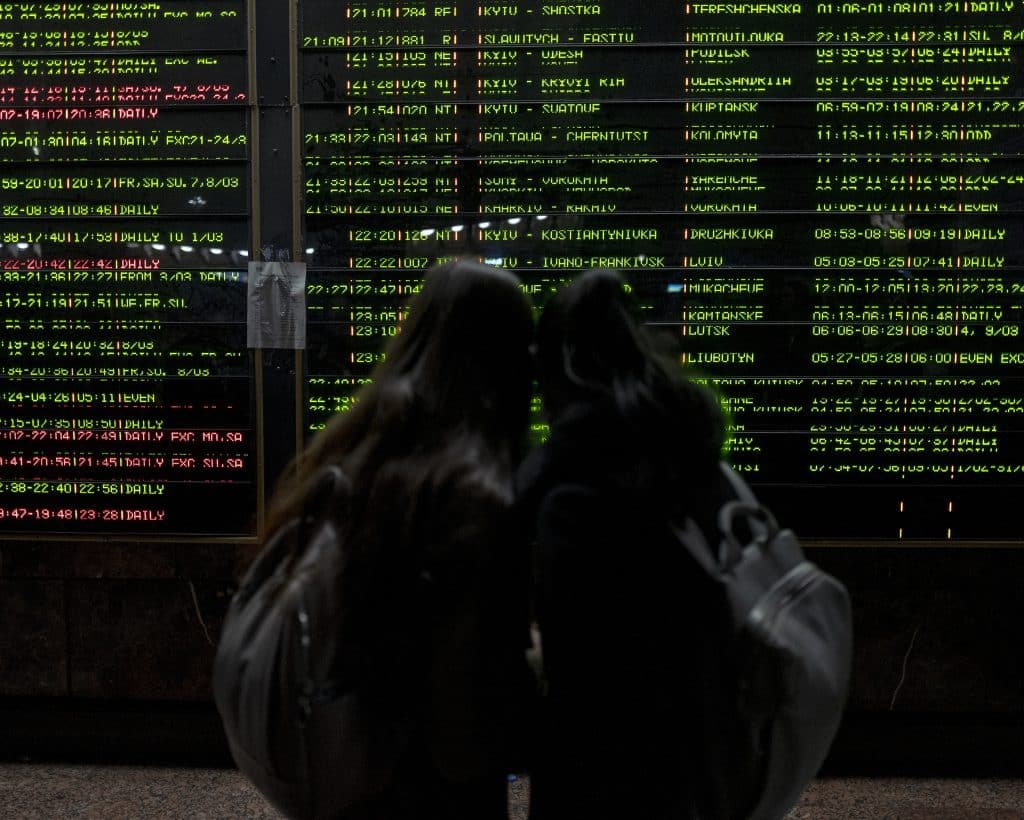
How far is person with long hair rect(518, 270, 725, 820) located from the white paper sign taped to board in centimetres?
226

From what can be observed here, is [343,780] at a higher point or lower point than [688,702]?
lower

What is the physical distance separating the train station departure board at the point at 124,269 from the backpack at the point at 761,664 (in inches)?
106

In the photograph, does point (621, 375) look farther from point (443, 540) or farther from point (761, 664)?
point (761, 664)

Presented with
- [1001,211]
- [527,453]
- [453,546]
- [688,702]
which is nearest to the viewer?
[453,546]

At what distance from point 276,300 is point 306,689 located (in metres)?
2.48

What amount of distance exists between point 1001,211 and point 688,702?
3021mm

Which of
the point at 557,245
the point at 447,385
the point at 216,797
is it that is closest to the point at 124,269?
the point at 557,245

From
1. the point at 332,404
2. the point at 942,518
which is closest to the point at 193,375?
the point at 332,404

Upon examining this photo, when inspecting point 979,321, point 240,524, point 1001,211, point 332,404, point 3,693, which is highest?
point 1001,211

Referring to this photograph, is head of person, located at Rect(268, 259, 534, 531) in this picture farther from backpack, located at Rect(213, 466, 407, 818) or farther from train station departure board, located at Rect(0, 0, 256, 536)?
train station departure board, located at Rect(0, 0, 256, 536)

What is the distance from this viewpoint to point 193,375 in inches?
155

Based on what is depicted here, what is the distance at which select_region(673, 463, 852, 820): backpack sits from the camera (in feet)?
5.72

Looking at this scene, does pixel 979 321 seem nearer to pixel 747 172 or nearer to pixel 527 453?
pixel 747 172

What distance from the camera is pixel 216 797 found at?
3.81m
